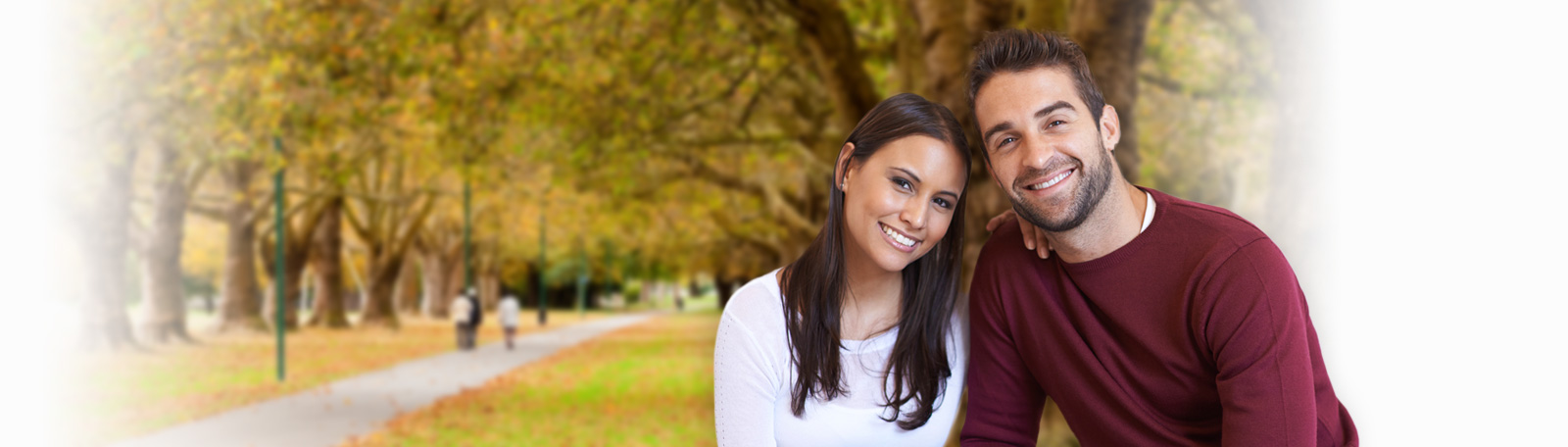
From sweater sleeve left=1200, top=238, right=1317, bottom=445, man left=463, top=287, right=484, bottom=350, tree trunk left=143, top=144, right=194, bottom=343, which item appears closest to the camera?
sweater sleeve left=1200, top=238, right=1317, bottom=445

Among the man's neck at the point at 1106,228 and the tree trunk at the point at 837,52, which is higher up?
the tree trunk at the point at 837,52

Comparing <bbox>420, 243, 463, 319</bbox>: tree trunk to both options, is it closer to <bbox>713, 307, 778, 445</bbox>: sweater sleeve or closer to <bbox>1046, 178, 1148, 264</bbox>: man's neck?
<bbox>713, 307, 778, 445</bbox>: sweater sleeve

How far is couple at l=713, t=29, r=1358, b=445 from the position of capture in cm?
258

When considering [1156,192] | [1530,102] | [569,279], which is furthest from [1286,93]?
[569,279]

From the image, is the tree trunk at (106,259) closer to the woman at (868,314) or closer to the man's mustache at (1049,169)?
the woman at (868,314)

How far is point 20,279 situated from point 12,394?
4.75ft

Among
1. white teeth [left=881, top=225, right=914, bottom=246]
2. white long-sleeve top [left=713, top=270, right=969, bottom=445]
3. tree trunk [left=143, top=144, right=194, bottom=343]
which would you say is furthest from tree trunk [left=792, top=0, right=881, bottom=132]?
tree trunk [left=143, top=144, right=194, bottom=343]

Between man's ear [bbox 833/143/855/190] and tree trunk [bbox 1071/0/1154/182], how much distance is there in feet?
13.1

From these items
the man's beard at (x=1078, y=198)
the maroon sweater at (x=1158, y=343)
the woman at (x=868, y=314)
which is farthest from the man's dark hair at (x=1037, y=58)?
the maroon sweater at (x=1158, y=343)

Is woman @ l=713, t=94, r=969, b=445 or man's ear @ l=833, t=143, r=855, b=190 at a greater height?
man's ear @ l=833, t=143, r=855, b=190

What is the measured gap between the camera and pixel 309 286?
78375mm

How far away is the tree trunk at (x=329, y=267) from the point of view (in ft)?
106

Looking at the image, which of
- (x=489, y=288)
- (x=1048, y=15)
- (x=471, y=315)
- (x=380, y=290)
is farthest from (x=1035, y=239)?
(x=489, y=288)

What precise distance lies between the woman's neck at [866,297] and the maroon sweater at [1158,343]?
228mm
